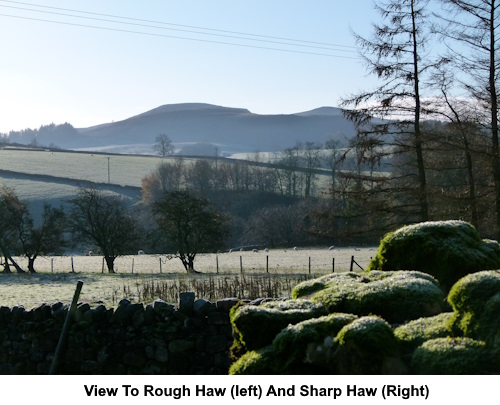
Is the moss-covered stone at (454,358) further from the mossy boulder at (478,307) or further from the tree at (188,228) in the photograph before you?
the tree at (188,228)

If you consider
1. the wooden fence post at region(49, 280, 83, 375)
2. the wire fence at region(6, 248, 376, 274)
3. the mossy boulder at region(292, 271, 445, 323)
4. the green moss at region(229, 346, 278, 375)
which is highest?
the mossy boulder at region(292, 271, 445, 323)

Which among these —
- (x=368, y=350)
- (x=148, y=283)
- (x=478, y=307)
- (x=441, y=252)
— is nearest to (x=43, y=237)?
(x=148, y=283)

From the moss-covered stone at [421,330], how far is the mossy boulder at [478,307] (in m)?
0.16

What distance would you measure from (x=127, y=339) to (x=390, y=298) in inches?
210

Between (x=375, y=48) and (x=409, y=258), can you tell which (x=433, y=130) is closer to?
(x=375, y=48)

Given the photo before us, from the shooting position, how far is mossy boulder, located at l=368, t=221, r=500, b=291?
9289 millimetres

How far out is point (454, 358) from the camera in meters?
6.20

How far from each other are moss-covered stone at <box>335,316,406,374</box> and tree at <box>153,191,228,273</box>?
39179mm

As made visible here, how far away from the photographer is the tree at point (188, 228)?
46.0 m

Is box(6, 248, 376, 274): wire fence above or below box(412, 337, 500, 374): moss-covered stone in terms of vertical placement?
below

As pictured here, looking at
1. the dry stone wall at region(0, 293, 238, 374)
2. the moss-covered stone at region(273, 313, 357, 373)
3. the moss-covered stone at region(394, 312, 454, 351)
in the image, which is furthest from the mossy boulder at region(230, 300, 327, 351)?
the dry stone wall at region(0, 293, 238, 374)

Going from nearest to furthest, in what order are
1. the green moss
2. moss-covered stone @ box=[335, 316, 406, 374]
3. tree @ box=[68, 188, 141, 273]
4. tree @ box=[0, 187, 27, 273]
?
1. moss-covered stone @ box=[335, 316, 406, 374]
2. the green moss
3. tree @ box=[68, 188, 141, 273]
4. tree @ box=[0, 187, 27, 273]

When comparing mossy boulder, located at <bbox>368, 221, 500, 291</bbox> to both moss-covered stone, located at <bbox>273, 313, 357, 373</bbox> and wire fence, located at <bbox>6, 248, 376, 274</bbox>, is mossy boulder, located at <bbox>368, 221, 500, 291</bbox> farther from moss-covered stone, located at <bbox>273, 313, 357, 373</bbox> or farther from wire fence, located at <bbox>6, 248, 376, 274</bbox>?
wire fence, located at <bbox>6, 248, 376, 274</bbox>
